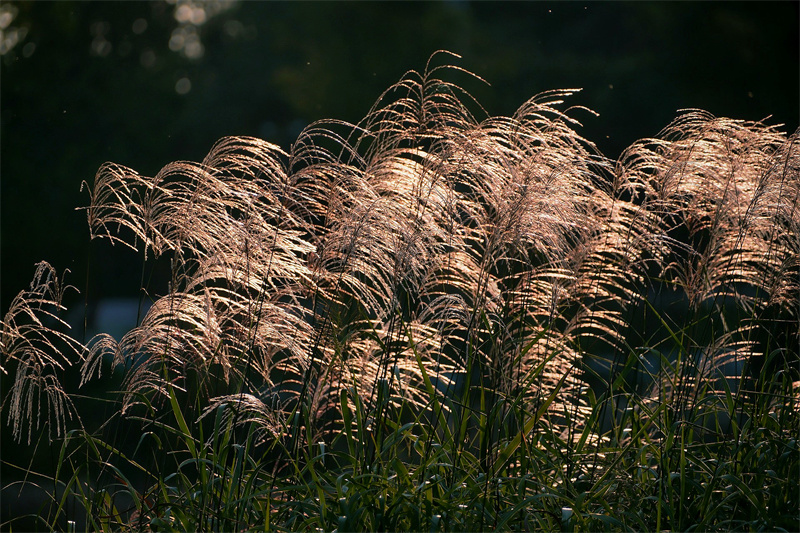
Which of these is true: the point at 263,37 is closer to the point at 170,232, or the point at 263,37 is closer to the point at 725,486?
the point at 170,232

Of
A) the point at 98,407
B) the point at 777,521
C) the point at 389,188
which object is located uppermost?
the point at 389,188

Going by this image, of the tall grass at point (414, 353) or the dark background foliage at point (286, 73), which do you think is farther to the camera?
the dark background foliage at point (286, 73)

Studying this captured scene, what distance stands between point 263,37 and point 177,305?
10.7 metres

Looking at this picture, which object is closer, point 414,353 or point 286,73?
point 414,353

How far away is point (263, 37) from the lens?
12461 mm

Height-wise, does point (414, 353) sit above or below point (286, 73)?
below

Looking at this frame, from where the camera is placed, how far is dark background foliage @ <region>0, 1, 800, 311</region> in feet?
32.7

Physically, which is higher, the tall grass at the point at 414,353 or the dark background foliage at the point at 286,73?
the dark background foliage at the point at 286,73

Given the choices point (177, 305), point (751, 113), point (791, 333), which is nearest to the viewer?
point (177, 305)

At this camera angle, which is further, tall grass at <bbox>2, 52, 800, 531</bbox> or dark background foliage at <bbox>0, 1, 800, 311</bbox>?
dark background foliage at <bbox>0, 1, 800, 311</bbox>

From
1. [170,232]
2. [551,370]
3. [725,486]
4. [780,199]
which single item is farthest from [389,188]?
[725,486]

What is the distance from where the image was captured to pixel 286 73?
11.4 meters

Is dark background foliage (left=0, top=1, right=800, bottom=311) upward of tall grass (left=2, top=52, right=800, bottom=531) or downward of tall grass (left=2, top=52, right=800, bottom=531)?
upward

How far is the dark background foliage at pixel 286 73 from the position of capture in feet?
32.7
